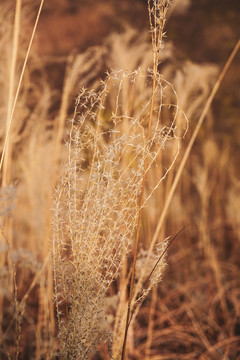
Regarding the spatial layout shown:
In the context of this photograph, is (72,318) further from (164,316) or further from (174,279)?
(174,279)

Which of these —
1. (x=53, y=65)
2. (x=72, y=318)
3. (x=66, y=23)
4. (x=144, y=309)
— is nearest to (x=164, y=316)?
(x=144, y=309)

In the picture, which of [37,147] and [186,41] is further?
[186,41]

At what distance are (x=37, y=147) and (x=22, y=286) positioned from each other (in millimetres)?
654

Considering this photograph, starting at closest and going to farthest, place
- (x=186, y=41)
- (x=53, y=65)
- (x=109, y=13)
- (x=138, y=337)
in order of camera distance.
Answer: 1. (x=138, y=337)
2. (x=53, y=65)
3. (x=109, y=13)
4. (x=186, y=41)

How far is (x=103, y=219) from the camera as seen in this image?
1.70 ft

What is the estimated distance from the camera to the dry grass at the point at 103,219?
1.73ft

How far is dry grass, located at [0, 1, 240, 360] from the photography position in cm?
53

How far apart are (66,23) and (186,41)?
171 centimetres

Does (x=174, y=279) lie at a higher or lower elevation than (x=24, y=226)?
lower

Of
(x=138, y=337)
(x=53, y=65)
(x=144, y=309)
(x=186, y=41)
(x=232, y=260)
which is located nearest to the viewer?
(x=138, y=337)

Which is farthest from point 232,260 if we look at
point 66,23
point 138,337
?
point 66,23

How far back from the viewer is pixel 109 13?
4.51 meters

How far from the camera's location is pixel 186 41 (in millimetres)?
4812

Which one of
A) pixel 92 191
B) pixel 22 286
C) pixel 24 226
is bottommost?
pixel 22 286
